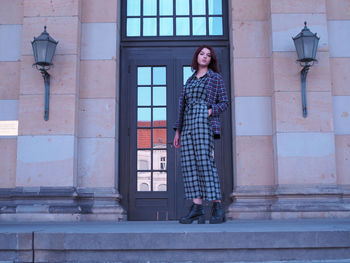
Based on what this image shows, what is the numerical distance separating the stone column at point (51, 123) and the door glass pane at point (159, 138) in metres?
1.41

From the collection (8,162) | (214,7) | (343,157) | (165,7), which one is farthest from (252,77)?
(8,162)

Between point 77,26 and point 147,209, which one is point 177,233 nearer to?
point 147,209

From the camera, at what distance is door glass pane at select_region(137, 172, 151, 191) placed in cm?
844

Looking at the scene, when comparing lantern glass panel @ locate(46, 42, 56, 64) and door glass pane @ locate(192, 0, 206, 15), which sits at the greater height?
door glass pane @ locate(192, 0, 206, 15)

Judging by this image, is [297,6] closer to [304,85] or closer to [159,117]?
[304,85]

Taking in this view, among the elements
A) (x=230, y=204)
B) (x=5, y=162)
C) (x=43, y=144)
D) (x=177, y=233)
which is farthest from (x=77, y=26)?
(x=177, y=233)

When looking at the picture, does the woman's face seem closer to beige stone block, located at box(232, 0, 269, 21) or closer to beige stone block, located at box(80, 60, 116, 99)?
beige stone block, located at box(80, 60, 116, 99)

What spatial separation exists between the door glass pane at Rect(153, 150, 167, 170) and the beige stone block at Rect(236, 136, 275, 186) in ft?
4.22

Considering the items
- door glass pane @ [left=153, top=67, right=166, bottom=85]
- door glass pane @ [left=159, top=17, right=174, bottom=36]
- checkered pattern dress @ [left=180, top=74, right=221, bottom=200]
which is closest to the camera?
checkered pattern dress @ [left=180, top=74, right=221, bottom=200]

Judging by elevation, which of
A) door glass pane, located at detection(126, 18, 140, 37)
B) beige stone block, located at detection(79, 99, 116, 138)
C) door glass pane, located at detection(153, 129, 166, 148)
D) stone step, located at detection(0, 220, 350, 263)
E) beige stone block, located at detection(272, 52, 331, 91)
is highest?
door glass pane, located at detection(126, 18, 140, 37)

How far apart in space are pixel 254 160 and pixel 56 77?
349 centimetres

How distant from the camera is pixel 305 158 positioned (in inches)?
303

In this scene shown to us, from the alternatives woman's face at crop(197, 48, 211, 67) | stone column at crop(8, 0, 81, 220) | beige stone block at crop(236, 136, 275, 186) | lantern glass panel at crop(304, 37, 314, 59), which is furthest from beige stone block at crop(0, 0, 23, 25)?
lantern glass panel at crop(304, 37, 314, 59)

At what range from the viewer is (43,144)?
306 inches
